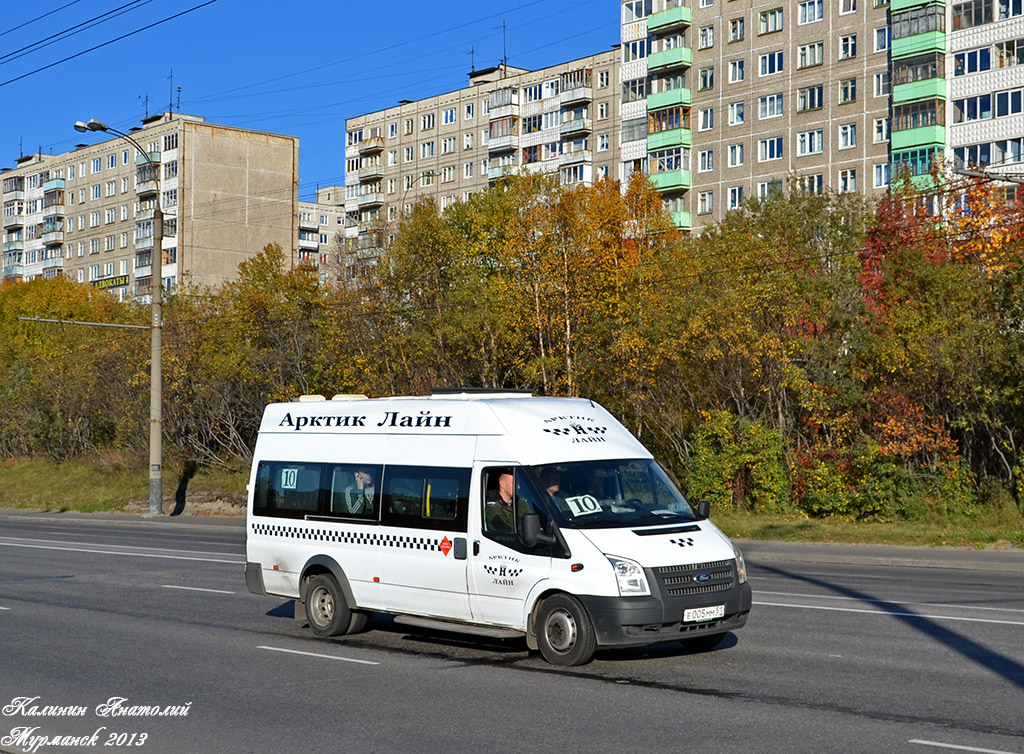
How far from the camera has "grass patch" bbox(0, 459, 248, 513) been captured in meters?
46.9

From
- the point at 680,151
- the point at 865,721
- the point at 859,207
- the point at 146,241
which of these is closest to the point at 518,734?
the point at 865,721

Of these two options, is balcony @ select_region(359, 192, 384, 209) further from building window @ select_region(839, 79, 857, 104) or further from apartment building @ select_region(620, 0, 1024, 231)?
building window @ select_region(839, 79, 857, 104)

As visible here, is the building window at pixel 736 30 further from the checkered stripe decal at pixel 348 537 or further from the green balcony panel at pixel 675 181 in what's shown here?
the checkered stripe decal at pixel 348 537

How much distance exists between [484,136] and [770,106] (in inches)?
1230

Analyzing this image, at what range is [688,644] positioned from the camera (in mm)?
12031

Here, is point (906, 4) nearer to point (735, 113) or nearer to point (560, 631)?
point (735, 113)

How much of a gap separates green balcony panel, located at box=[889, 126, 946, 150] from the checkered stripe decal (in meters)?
54.3

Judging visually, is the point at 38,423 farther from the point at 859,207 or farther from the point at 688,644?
the point at 688,644

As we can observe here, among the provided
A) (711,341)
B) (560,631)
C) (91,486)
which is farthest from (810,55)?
(560,631)

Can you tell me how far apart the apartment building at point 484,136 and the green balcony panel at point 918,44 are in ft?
65.1

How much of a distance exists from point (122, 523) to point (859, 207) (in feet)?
82.0

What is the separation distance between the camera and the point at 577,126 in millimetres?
85125

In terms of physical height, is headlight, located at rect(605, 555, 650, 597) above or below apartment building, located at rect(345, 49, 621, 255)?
below

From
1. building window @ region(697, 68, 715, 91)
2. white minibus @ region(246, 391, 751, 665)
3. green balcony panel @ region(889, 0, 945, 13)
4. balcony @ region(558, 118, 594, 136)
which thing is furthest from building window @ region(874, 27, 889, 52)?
white minibus @ region(246, 391, 751, 665)
